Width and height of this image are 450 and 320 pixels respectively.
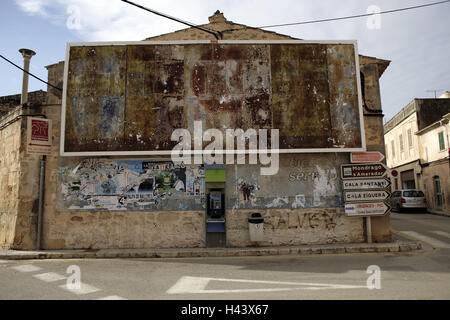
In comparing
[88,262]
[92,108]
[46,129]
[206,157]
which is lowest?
[88,262]

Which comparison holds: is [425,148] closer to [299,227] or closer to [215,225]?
[299,227]

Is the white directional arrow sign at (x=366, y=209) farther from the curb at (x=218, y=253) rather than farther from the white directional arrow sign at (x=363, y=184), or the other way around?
the curb at (x=218, y=253)

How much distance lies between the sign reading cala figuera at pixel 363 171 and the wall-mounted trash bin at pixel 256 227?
10.8 ft

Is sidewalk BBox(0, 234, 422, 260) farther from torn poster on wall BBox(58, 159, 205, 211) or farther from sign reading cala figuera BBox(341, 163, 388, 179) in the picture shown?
sign reading cala figuera BBox(341, 163, 388, 179)

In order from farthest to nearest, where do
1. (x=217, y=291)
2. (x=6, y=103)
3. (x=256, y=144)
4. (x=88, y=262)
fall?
(x=6, y=103) < (x=256, y=144) < (x=88, y=262) < (x=217, y=291)

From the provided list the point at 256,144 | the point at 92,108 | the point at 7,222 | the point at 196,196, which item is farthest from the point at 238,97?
the point at 7,222

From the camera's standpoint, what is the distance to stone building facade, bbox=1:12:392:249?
34.2ft

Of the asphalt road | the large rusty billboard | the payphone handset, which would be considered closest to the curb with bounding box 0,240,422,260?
the asphalt road

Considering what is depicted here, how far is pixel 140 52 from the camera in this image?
36.1ft

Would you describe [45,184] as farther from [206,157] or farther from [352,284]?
[352,284]

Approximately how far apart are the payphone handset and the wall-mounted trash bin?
3.50ft

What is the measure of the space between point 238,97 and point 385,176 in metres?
5.77

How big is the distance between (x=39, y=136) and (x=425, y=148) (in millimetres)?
27011

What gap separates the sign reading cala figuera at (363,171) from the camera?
10555 mm
